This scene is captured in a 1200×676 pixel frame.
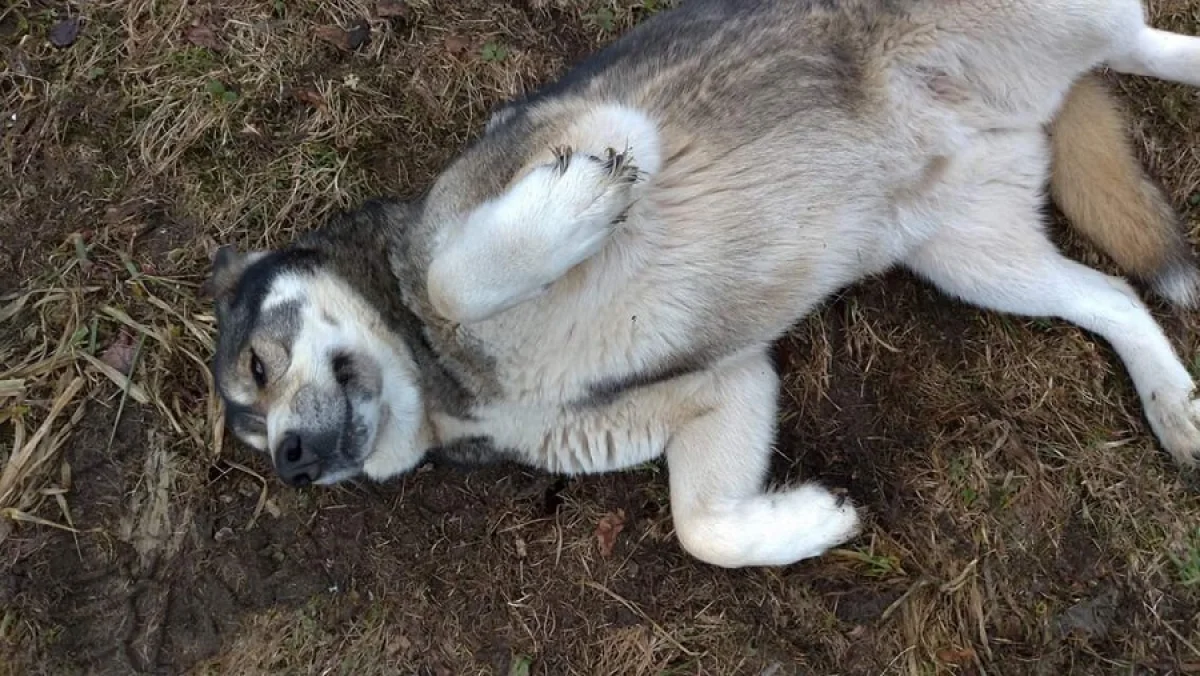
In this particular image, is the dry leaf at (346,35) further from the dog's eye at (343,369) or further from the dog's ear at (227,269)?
the dog's eye at (343,369)

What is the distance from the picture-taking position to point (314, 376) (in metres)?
Result: 2.79

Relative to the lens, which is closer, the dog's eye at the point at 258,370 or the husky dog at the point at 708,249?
the husky dog at the point at 708,249

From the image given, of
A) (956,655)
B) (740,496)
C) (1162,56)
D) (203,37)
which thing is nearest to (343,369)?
(740,496)

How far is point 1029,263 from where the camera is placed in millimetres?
3334

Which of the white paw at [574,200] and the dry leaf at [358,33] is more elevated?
the dry leaf at [358,33]

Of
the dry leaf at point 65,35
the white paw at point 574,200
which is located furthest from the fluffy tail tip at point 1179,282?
the dry leaf at point 65,35

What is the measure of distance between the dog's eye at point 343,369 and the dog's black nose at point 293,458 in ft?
0.78

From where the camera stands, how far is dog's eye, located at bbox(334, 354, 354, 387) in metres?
2.84

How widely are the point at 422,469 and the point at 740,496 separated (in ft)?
4.69

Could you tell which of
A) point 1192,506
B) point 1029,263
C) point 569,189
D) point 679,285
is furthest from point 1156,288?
point 569,189

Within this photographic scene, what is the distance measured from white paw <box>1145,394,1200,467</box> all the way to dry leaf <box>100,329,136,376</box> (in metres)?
4.40

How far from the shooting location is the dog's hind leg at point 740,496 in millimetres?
3215

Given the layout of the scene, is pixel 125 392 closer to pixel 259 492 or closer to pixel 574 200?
pixel 259 492

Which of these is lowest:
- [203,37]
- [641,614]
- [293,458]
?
[641,614]
